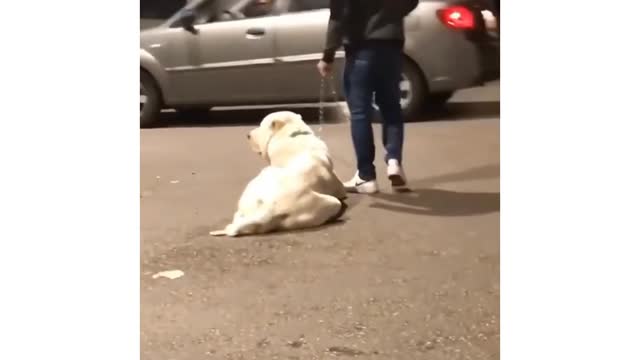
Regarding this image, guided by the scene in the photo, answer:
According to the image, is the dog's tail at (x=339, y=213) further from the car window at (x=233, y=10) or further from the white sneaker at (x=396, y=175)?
the car window at (x=233, y=10)

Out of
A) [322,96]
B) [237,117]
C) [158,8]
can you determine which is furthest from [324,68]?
[158,8]

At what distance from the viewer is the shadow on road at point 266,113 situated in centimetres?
127

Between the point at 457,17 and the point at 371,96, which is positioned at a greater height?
the point at 457,17

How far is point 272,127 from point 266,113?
0.08 ft

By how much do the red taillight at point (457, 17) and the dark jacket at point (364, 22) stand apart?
0.04 m

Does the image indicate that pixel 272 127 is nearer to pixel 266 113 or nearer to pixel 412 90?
pixel 266 113

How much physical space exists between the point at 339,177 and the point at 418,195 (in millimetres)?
114

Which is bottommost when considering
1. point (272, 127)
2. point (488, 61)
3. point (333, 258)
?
point (333, 258)

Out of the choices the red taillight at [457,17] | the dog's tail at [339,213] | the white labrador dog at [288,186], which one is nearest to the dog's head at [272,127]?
the white labrador dog at [288,186]

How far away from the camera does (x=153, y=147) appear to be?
129cm

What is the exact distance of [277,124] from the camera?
4.26 feet
